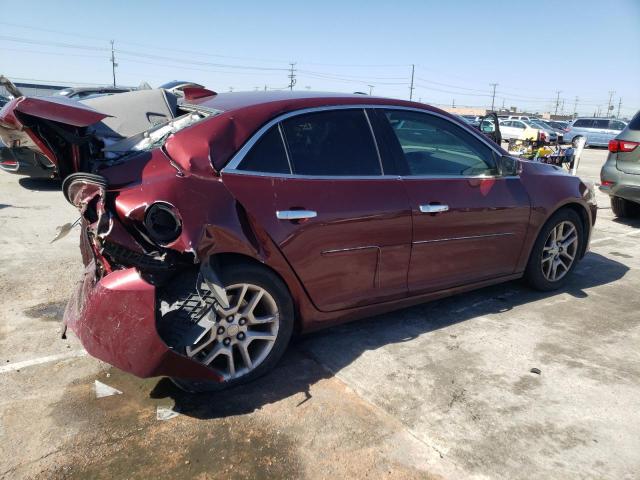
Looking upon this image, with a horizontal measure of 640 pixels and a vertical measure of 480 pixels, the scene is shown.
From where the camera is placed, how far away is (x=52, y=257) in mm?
5133

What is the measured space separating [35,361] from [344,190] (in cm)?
229

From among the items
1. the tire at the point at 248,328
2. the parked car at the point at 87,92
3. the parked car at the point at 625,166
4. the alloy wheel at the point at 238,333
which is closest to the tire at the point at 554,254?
the tire at the point at 248,328

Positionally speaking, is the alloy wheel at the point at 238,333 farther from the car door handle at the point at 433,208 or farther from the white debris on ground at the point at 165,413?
the car door handle at the point at 433,208

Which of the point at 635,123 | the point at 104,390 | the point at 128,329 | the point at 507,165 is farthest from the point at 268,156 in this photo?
the point at 635,123

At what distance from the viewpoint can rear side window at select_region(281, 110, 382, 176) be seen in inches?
122

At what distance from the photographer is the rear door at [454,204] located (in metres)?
3.49

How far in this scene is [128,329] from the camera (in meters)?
2.53

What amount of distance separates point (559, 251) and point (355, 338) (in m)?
2.23

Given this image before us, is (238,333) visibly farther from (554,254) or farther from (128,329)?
(554,254)

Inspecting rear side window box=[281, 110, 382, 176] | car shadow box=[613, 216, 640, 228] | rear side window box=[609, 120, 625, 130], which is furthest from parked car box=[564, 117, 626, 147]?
rear side window box=[281, 110, 382, 176]

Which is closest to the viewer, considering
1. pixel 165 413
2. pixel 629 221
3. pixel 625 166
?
pixel 165 413

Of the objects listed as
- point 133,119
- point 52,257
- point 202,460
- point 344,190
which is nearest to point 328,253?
point 344,190

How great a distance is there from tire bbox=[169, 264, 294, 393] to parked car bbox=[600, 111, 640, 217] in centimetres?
603

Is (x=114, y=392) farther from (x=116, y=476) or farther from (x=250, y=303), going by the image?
(x=250, y=303)
